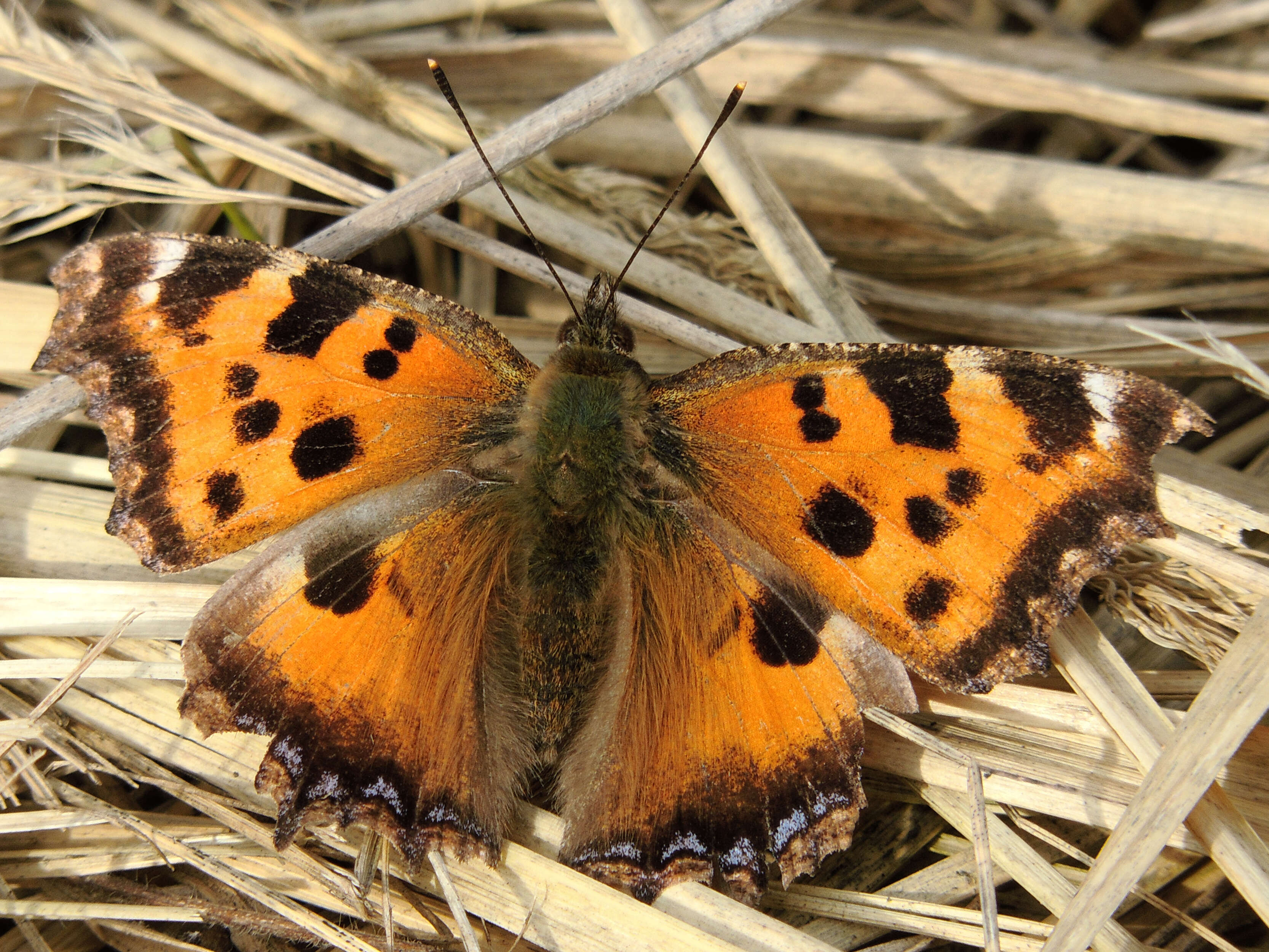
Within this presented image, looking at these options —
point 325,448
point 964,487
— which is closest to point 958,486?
point 964,487

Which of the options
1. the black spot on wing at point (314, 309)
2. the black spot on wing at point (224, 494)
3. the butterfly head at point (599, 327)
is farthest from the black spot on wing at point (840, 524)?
the black spot on wing at point (224, 494)

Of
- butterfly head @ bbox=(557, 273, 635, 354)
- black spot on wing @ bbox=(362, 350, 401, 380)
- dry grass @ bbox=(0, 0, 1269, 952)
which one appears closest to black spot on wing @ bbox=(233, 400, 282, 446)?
black spot on wing @ bbox=(362, 350, 401, 380)

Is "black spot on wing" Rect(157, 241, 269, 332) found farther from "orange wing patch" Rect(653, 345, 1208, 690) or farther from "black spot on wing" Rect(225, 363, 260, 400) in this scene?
"orange wing patch" Rect(653, 345, 1208, 690)

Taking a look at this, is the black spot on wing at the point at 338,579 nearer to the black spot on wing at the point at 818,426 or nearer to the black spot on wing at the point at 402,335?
the black spot on wing at the point at 402,335

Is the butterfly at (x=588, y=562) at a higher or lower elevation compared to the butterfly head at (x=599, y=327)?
lower

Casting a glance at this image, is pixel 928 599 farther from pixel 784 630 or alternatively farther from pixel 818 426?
pixel 818 426

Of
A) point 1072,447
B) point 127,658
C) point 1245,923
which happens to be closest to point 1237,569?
point 1072,447
